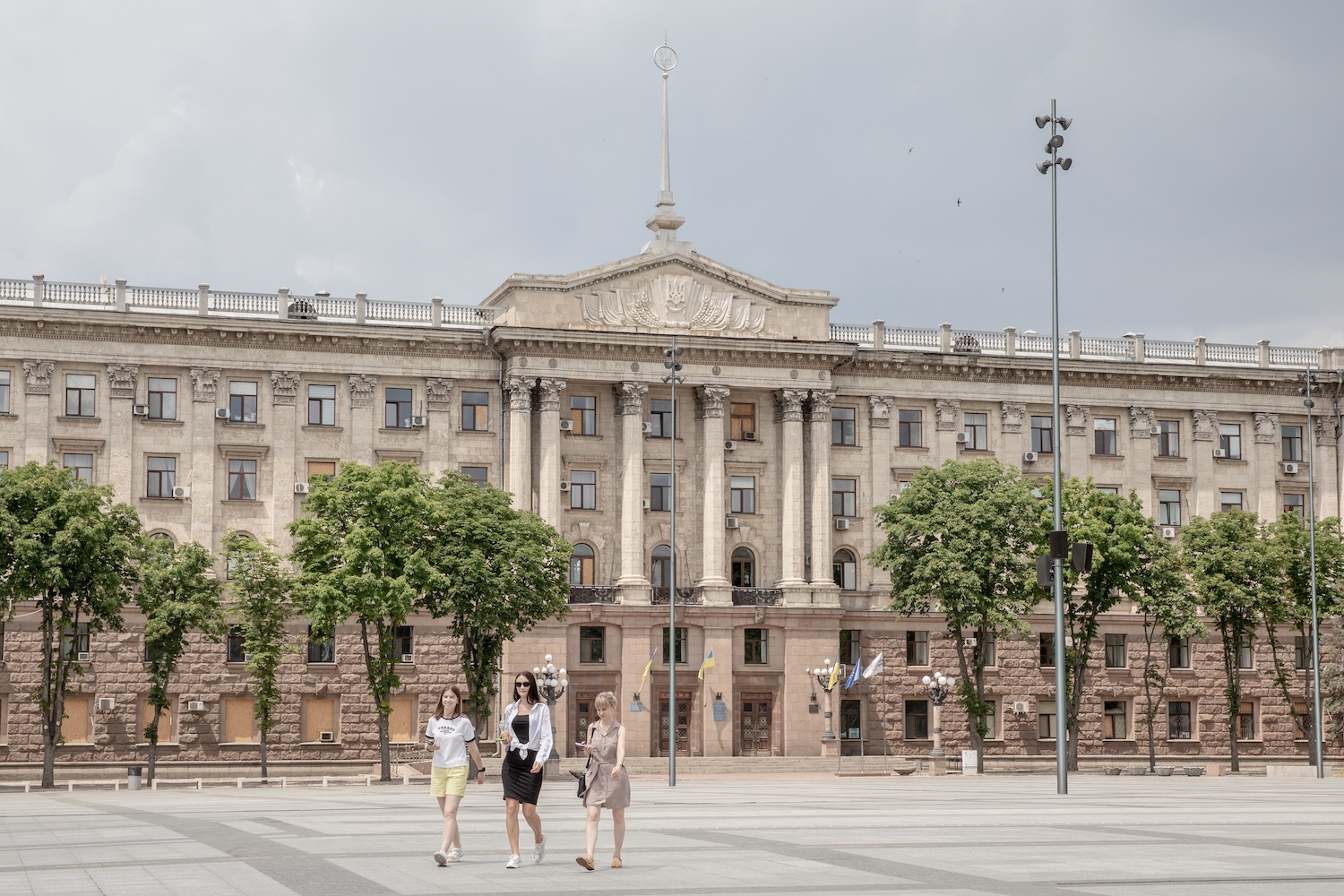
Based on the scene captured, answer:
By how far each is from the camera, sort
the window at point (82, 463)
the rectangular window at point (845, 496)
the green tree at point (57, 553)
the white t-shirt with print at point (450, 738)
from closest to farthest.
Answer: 1. the white t-shirt with print at point (450, 738)
2. the green tree at point (57, 553)
3. the window at point (82, 463)
4. the rectangular window at point (845, 496)

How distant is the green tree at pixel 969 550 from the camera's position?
62438 mm

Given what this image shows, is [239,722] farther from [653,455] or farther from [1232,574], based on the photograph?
[1232,574]

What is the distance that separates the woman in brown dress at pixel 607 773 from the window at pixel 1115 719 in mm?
55041

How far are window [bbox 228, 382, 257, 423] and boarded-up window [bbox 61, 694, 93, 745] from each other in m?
11.5

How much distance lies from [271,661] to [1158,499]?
122 ft

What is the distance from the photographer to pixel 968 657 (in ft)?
228

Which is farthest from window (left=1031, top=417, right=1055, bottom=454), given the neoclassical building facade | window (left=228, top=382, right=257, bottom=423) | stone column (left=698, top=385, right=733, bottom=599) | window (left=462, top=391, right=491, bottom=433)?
window (left=228, top=382, right=257, bottom=423)

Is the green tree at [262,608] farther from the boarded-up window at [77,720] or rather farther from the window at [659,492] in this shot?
the window at [659,492]

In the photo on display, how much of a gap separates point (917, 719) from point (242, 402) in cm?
2908

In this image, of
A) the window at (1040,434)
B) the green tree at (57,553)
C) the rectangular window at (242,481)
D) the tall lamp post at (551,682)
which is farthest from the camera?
the window at (1040,434)

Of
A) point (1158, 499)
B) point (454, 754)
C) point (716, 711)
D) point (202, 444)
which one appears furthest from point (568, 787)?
point (1158, 499)

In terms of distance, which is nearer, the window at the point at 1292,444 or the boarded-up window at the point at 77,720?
the boarded-up window at the point at 77,720

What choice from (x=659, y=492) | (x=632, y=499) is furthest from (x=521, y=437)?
(x=659, y=492)

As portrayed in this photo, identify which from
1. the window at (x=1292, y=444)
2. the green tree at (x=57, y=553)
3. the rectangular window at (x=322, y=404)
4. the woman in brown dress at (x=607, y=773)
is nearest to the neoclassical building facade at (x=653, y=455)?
the rectangular window at (x=322, y=404)
